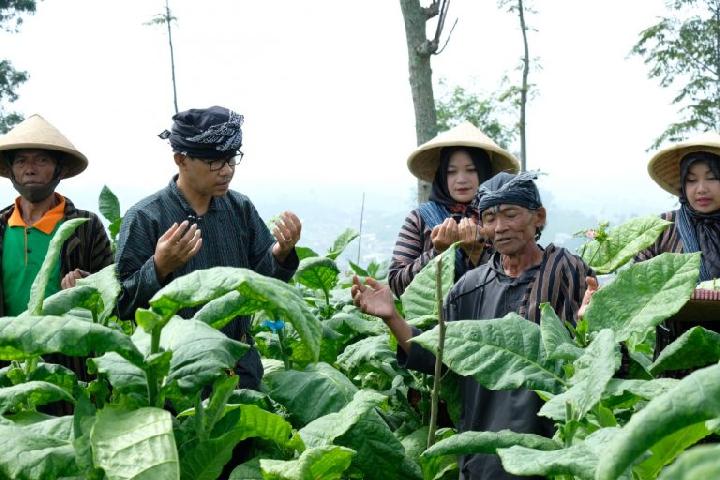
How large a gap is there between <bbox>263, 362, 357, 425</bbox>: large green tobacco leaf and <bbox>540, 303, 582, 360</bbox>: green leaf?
816 mm

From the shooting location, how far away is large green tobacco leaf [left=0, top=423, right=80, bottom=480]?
5.24 ft

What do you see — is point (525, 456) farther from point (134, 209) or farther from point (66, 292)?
point (134, 209)

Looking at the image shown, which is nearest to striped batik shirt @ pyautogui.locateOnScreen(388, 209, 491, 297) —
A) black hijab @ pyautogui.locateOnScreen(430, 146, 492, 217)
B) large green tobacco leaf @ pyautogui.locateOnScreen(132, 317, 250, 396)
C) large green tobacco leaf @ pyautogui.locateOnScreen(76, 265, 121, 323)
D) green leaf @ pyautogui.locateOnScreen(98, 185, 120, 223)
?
black hijab @ pyautogui.locateOnScreen(430, 146, 492, 217)

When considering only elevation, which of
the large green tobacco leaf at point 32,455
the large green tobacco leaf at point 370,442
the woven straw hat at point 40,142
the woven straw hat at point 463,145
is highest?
the woven straw hat at point 40,142

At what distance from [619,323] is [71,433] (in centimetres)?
105

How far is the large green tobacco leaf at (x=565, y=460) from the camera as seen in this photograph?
1.35m

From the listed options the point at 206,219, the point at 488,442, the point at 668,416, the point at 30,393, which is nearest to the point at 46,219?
the point at 206,219

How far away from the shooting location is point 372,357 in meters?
3.14

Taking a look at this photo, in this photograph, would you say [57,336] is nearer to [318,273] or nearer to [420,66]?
[318,273]

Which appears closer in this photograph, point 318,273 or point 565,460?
point 565,460

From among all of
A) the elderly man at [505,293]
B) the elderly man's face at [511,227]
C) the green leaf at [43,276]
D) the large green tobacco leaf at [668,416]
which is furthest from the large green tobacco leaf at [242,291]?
the elderly man's face at [511,227]

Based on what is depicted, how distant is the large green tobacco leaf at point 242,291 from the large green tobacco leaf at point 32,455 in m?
0.30

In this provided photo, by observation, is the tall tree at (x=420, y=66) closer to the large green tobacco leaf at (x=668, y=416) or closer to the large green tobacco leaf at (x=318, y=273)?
the large green tobacco leaf at (x=318, y=273)

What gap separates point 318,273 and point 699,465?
3411 mm
